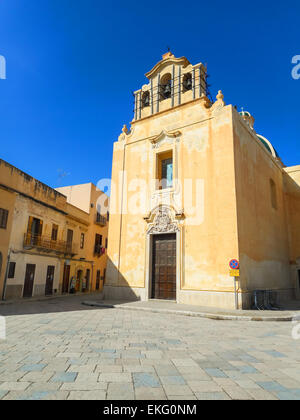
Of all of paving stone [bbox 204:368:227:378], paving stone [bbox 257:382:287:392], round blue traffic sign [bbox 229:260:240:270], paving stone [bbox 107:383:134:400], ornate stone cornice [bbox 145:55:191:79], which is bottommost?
paving stone [bbox 204:368:227:378]

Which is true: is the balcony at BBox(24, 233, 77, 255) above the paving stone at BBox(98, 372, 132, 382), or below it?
above

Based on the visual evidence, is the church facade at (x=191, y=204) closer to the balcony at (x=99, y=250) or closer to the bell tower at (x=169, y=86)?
the bell tower at (x=169, y=86)

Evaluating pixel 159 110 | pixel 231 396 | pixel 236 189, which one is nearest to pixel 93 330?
pixel 231 396

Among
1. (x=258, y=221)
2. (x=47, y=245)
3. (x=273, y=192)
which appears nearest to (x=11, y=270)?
(x=47, y=245)

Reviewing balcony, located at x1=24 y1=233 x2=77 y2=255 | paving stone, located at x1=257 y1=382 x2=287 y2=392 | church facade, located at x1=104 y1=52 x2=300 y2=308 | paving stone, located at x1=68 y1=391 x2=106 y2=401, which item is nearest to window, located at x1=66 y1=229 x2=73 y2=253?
balcony, located at x1=24 y1=233 x2=77 y2=255

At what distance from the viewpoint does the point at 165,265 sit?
14.4 meters

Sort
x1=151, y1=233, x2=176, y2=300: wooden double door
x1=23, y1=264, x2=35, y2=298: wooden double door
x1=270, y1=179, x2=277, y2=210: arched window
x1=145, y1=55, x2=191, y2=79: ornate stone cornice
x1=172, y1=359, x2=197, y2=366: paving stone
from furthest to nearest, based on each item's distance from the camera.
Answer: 1. x1=270, y1=179, x2=277, y2=210: arched window
2. x1=23, y1=264, x2=35, y2=298: wooden double door
3. x1=145, y1=55, x2=191, y2=79: ornate stone cornice
4. x1=151, y1=233, x2=176, y2=300: wooden double door
5. x1=172, y1=359, x2=197, y2=366: paving stone

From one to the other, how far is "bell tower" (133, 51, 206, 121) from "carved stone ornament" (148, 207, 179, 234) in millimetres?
6373

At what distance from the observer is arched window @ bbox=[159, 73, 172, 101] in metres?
17.5

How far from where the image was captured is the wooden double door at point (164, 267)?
1390cm

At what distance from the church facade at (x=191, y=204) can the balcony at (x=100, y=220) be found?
432 inches

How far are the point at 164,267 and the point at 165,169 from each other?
5.63m

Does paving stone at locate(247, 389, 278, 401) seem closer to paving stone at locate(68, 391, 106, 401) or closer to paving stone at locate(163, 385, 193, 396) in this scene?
paving stone at locate(163, 385, 193, 396)
